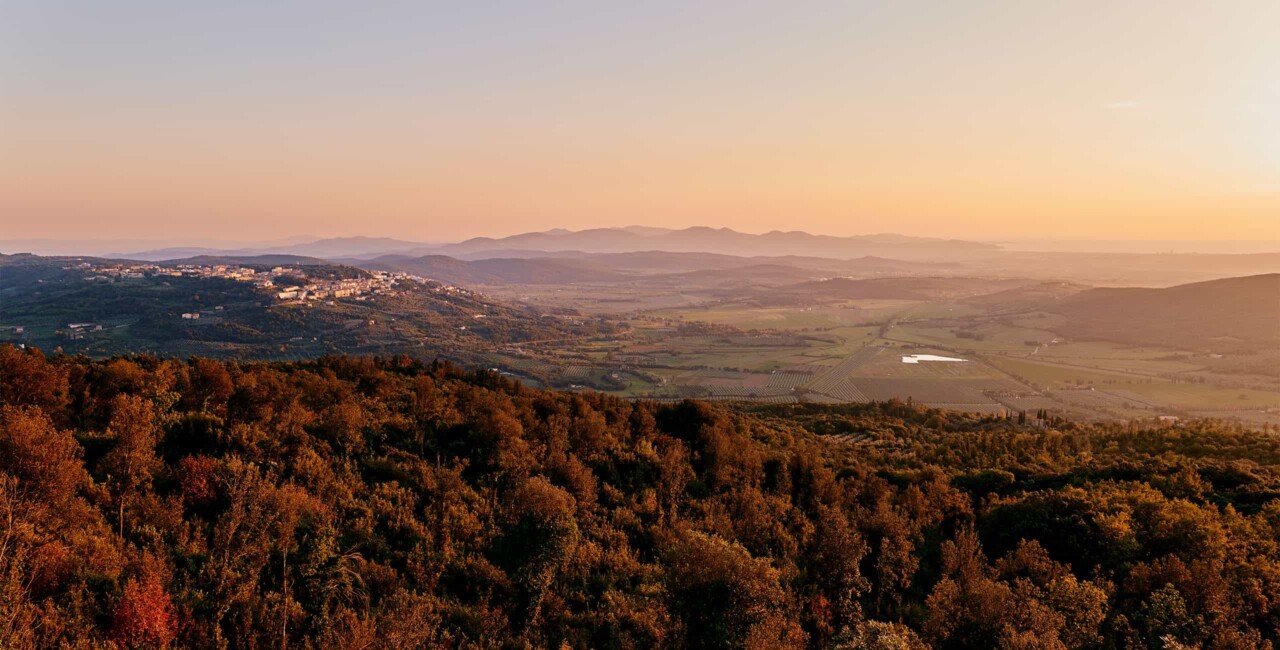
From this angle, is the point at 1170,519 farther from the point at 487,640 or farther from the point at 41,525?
the point at 41,525

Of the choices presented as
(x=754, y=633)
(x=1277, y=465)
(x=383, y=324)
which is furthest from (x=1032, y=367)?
(x=383, y=324)

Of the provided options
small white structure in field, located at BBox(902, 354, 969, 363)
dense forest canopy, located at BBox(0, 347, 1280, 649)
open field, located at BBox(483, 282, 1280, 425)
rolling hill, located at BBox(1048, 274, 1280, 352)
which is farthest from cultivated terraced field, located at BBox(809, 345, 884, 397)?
dense forest canopy, located at BBox(0, 347, 1280, 649)

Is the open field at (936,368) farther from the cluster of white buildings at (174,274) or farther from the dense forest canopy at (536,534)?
the cluster of white buildings at (174,274)

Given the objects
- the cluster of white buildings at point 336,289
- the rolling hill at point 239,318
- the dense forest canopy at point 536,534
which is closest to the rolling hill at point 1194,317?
the dense forest canopy at point 536,534

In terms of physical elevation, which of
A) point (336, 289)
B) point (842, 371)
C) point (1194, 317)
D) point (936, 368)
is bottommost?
point (842, 371)

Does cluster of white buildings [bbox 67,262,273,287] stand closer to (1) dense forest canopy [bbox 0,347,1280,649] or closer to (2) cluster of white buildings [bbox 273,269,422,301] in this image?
(2) cluster of white buildings [bbox 273,269,422,301]

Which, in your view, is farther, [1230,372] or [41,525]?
[1230,372]

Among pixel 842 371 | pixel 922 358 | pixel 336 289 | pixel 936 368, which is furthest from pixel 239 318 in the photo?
pixel 922 358

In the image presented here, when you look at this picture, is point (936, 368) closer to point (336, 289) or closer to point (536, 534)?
point (536, 534)

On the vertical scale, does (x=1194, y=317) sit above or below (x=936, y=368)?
above
